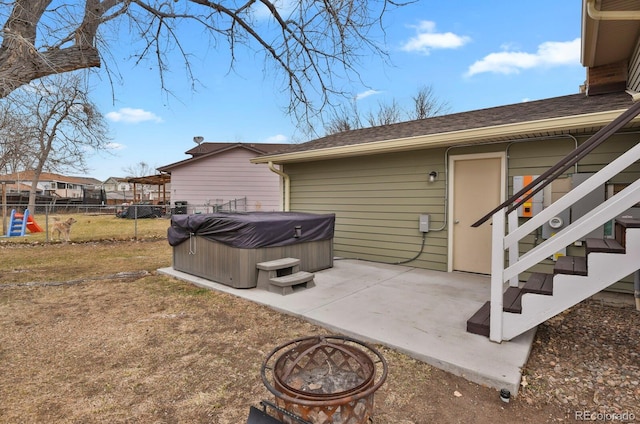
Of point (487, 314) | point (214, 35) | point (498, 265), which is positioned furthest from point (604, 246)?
point (214, 35)

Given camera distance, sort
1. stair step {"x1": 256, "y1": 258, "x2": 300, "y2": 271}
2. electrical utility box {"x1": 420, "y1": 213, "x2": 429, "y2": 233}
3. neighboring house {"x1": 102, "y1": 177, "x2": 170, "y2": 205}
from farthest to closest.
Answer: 1. neighboring house {"x1": 102, "y1": 177, "x2": 170, "y2": 205}
2. electrical utility box {"x1": 420, "y1": 213, "x2": 429, "y2": 233}
3. stair step {"x1": 256, "y1": 258, "x2": 300, "y2": 271}

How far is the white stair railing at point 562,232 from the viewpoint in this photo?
223 centimetres

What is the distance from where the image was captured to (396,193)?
5867mm

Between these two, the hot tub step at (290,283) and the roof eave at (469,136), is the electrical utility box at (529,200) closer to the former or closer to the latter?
the roof eave at (469,136)

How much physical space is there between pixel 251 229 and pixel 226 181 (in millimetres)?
12096

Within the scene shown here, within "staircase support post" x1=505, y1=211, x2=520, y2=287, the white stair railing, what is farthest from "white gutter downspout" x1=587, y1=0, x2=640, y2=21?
"staircase support post" x1=505, y1=211, x2=520, y2=287

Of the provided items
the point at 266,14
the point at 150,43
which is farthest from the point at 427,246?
the point at 150,43

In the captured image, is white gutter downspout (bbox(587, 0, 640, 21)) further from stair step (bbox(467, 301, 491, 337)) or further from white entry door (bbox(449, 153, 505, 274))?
stair step (bbox(467, 301, 491, 337))

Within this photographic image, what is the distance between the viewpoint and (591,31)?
13.8ft

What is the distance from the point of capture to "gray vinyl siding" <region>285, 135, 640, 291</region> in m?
4.48

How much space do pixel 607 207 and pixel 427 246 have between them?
11.1 ft

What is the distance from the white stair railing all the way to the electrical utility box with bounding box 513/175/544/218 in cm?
212

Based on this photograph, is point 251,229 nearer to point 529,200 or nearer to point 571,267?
point 571,267

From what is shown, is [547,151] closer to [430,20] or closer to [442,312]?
[430,20]
